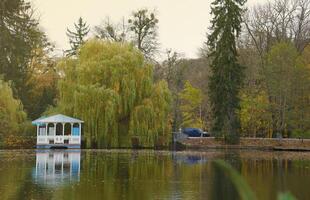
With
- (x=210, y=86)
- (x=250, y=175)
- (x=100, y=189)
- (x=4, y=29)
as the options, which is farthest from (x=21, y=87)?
(x=100, y=189)

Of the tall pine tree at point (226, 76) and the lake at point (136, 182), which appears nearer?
the lake at point (136, 182)

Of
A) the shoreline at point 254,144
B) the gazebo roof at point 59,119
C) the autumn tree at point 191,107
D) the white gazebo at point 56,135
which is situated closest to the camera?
the gazebo roof at point 59,119

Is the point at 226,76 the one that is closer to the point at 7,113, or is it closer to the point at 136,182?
the point at 7,113

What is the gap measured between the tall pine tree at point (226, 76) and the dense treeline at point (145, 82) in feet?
0.47

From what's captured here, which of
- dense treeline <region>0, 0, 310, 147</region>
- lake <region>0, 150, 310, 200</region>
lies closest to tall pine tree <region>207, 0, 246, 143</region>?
dense treeline <region>0, 0, 310, 147</region>

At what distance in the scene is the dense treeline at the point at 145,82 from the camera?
4250cm

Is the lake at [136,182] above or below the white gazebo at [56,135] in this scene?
below

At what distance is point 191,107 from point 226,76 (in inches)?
411

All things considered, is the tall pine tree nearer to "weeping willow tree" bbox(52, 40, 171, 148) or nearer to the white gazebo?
"weeping willow tree" bbox(52, 40, 171, 148)

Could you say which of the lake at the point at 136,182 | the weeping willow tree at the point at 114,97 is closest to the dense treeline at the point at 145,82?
the weeping willow tree at the point at 114,97

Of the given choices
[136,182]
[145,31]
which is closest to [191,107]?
[145,31]

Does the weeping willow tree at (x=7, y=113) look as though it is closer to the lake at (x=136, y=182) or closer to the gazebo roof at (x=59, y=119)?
the gazebo roof at (x=59, y=119)

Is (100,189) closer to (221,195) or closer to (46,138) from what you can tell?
(221,195)

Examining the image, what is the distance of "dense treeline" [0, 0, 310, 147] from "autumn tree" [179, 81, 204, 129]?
4.2 inches
